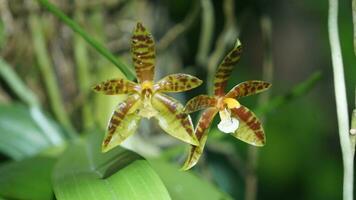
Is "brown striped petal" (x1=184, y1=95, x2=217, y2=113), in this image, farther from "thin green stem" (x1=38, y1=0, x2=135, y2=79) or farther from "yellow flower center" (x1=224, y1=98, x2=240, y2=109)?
"thin green stem" (x1=38, y1=0, x2=135, y2=79)

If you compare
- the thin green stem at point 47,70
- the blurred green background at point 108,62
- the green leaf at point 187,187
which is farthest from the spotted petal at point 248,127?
the thin green stem at point 47,70

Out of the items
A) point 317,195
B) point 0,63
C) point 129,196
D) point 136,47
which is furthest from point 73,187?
point 317,195

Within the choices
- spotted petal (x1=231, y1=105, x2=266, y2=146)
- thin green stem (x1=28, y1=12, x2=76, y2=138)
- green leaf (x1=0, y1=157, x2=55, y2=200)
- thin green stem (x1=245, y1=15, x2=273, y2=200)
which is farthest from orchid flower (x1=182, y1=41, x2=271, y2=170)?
thin green stem (x1=28, y1=12, x2=76, y2=138)

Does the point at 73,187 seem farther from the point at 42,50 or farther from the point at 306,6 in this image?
the point at 306,6

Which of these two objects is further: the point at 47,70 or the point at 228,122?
the point at 47,70

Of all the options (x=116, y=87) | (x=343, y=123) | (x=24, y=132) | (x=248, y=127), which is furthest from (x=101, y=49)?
(x=24, y=132)

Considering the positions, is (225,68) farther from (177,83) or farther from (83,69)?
(83,69)

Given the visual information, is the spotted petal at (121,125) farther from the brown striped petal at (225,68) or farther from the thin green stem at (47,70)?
the thin green stem at (47,70)

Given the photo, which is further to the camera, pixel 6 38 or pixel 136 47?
pixel 6 38
